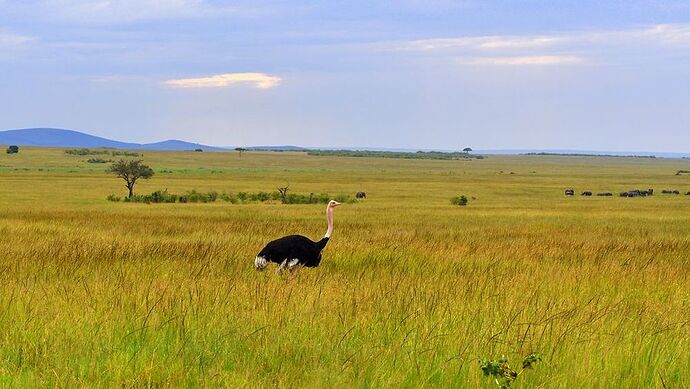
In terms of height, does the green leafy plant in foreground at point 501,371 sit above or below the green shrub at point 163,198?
above

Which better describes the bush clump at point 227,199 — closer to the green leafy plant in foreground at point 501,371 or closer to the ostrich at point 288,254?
the ostrich at point 288,254


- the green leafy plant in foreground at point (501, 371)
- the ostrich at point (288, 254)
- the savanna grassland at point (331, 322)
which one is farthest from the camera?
the ostrich at point (288, 254)

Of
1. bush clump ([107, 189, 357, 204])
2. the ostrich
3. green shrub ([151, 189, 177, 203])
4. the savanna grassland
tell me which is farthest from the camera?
green shrub ([151, 189, 177, 203])

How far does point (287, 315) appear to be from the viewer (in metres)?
7.09

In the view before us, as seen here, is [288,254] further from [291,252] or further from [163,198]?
[163,198]

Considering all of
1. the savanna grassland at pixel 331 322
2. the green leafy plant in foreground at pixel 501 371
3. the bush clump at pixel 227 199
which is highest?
the green leafy plant in foreground at pixel 501 371

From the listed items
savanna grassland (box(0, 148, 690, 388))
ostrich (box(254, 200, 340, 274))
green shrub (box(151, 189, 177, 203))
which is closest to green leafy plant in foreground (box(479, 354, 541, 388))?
savanna grassland (box(0, 148, 690, 388))

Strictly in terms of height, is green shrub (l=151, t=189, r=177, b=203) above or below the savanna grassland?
below

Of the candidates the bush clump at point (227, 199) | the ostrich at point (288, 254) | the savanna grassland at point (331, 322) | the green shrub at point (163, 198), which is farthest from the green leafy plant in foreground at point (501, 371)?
the green shrub at point (163, 198)

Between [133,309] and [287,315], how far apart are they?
1.49 m

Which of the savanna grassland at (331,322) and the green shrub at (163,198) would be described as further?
the green shrub at (163,198)

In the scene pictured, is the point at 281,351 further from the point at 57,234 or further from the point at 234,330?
the point at 57,234

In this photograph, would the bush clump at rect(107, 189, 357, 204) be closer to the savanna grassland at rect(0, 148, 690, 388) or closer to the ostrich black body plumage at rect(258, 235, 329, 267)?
the savanna grassland at rect(0, 148, 690, 388)

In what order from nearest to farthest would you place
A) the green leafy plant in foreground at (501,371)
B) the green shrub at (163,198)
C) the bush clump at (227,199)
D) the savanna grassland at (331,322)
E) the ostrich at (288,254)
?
1. the green leafy plant in foreground at (501,371)
2. the savanna grassland at (331,322)
3. the ostrich at (288,254)
4. the bush clump at (227,199)
5. the green shrub at (163,198)
